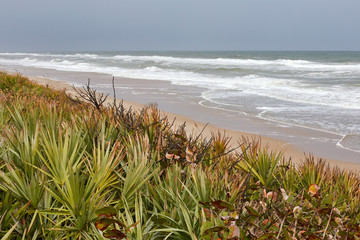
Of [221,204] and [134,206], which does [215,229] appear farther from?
[134,206]

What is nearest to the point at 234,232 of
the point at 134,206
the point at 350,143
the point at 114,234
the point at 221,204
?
the point at 221,204

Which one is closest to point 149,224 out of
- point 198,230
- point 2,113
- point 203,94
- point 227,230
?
point 198,230

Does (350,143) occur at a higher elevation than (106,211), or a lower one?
lower

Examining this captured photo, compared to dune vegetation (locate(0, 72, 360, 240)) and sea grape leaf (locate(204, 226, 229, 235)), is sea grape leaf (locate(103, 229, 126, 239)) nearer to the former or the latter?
dune vegetation (locate(0, 72, 360, 240))

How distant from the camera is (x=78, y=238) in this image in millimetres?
2605

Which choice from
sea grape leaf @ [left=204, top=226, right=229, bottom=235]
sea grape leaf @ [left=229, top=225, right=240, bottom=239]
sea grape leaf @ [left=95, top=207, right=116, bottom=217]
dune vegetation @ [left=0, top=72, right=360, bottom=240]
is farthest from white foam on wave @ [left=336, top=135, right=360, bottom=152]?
sea grape leaf @ [left=95, top=207, right=116, bottom=217]

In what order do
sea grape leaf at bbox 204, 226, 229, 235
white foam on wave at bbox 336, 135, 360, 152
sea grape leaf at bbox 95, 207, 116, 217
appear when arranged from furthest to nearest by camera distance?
white foam on wave at bbox 336, 135, 360, 152
sea grape leaf at bbox 95, 207, 116, 217
sea grape leaf at bbox 204, 226, 229, 235

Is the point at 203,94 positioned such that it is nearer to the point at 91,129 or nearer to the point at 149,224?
the point at 91,129

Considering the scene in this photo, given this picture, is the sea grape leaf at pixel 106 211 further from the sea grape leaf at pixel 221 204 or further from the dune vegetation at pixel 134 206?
the sea grape leaf at pixel 221 204

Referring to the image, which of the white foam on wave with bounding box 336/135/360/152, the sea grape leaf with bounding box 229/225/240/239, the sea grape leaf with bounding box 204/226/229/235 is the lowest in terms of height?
the white foam on wave with bounding box 336/135/360/152

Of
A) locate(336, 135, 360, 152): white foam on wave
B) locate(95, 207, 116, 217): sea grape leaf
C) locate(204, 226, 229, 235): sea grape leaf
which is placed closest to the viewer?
locate(204, 226, 229, 235): sea grape leaf

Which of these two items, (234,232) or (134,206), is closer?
(234,232)

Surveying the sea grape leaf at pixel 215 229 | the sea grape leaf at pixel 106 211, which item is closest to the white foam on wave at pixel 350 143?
the sea grape leaf at pixel 215 229

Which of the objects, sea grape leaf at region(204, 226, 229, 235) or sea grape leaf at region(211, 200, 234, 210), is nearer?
sea grape leaf at region(204, 226, 229, 235)
